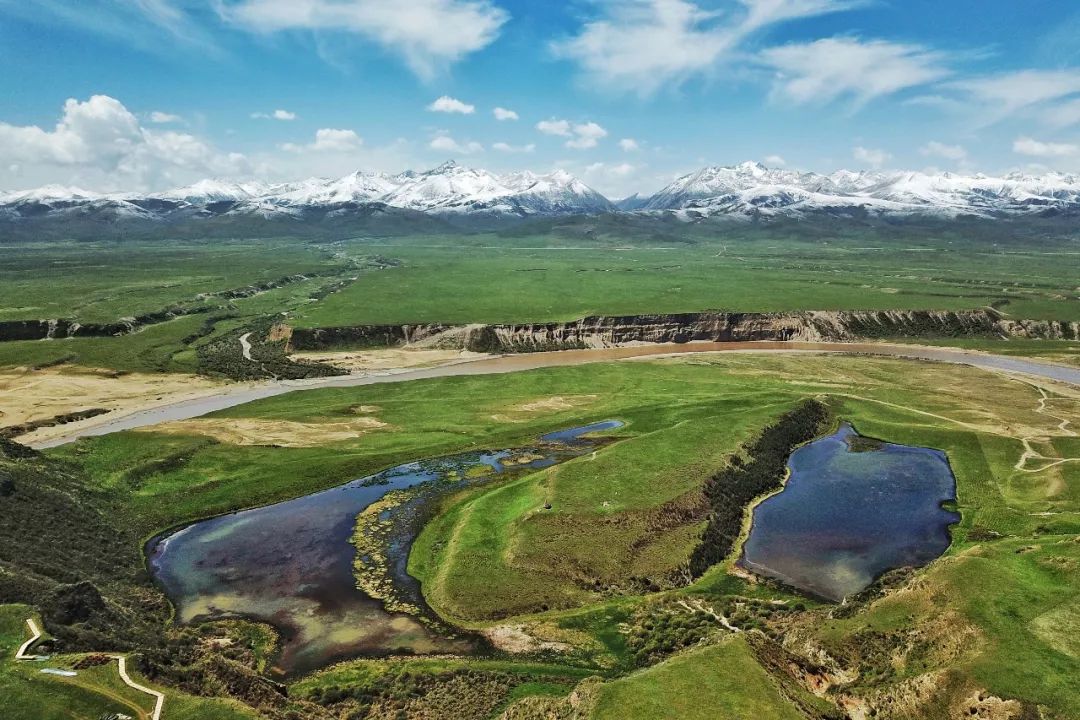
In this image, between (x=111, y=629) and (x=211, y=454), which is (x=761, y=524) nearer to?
Answer: (x=111, y=629)

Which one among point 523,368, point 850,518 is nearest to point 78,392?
point 523,368

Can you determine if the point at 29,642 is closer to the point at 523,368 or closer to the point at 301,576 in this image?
the point at 301,576

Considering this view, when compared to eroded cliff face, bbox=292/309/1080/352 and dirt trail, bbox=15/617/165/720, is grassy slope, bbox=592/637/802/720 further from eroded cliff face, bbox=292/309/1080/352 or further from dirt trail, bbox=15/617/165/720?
eroded cliff face, bbox=292/309/1080/352

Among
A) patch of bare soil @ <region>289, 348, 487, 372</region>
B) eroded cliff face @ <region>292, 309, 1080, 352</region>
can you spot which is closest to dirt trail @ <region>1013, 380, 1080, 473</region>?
eroded cliff face @ <region>292, 309, 1080, 352</region>

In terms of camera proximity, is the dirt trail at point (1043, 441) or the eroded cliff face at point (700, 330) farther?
the eroded cliff face at point (700, 330)

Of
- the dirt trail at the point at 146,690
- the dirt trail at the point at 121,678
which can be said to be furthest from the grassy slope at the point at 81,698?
the dirt trail at the point at 146,690

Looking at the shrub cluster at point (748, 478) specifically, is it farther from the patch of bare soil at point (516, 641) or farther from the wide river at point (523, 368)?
the wide river at point (523, 368)
